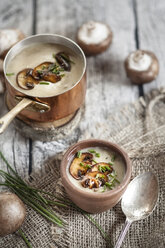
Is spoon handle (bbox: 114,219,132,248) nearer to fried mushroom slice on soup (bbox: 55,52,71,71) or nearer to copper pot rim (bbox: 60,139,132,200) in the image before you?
copper pot rim (bbox: 60,139,132,200)

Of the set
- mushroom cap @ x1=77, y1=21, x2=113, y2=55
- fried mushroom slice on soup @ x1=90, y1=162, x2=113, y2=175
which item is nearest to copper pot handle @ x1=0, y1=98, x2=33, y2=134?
fried mushroom slice on soup @ x1=90, y1=162, x2=113, y2=175

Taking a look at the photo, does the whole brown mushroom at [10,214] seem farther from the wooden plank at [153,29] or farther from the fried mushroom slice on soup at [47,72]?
the wooden plank at [153,29]

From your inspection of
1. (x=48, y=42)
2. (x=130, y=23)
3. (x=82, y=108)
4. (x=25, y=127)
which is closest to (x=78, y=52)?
(x=48, y=42)

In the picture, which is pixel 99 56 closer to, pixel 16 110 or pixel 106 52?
pixel 106 52

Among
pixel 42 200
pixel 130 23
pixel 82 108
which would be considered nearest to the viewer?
pixel 42 200

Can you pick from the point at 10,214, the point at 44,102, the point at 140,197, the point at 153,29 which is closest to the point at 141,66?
the point at 153,29

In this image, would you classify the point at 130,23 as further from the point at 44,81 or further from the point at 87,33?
the point at 44,81

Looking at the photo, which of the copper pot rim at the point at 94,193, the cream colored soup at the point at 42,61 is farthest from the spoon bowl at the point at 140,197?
the cream colored soup at the point at 42,61
